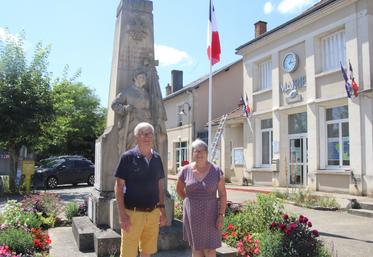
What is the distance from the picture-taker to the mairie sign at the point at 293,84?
59.0ft

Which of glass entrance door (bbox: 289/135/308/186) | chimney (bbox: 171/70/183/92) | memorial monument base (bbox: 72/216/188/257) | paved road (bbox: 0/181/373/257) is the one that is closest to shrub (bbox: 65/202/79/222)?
paved road (bbox: 0/181/373/257)

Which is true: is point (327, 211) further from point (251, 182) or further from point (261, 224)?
point (251, 182)

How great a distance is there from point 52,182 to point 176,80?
60.0 feet

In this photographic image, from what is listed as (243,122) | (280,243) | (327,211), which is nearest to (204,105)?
(243,122)

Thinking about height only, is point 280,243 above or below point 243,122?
below

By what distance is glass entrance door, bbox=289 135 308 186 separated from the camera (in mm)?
18266

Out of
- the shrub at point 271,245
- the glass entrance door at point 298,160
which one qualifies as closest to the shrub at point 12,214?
the shrub at point 271,245

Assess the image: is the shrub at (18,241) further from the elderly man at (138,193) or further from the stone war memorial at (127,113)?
the elderly man at (138,193)

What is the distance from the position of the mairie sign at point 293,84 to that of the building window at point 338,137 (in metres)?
1.83

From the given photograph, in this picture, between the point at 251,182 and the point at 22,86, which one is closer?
the point at 22,86

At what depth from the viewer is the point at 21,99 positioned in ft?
54.7

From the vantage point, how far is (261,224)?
6.90 m

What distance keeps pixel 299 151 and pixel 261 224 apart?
40.8 feet

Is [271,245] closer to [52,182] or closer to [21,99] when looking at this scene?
[21,99]
